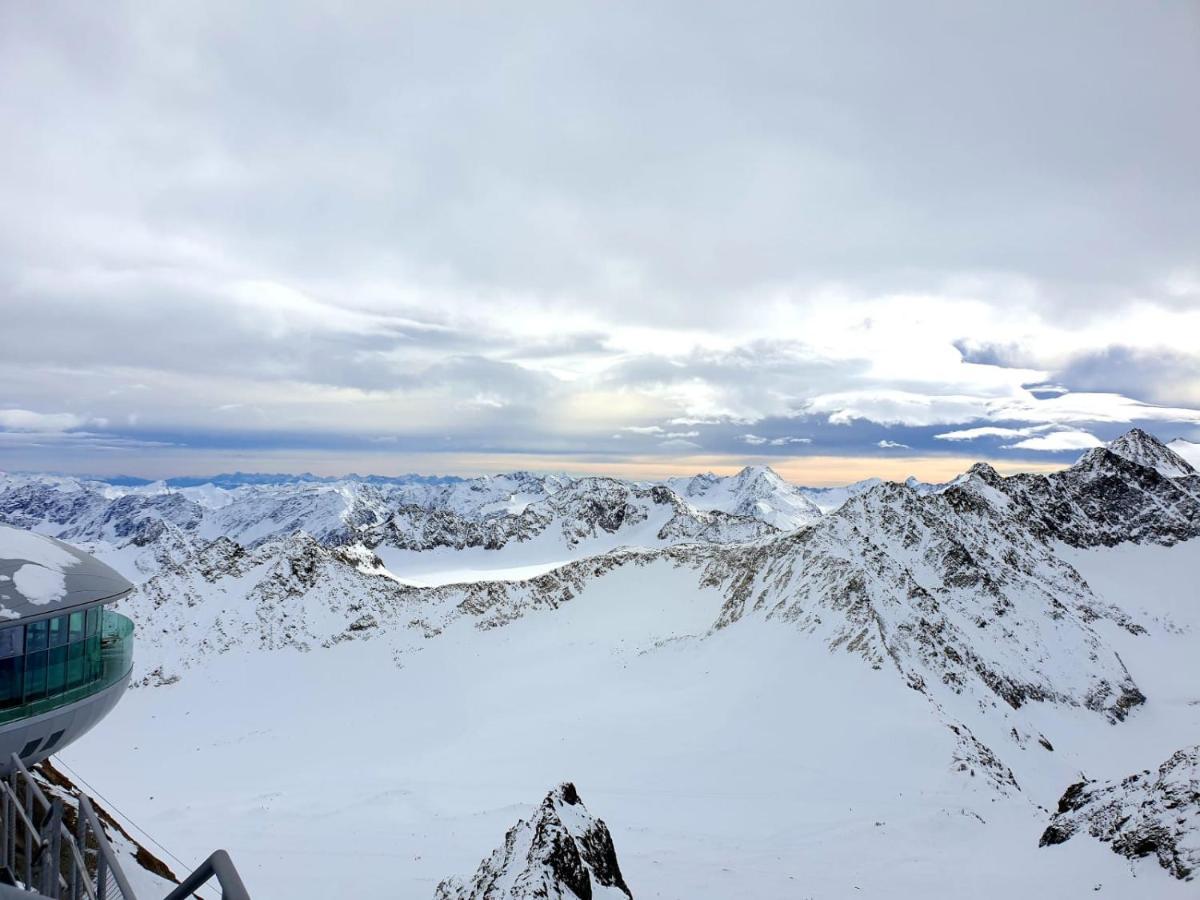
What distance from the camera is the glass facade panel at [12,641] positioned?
12.5 meters

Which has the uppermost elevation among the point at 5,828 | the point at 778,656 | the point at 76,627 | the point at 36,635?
the point at 36,635

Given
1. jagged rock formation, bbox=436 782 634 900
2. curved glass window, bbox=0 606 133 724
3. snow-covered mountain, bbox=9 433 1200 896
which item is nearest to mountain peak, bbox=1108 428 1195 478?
snow-covered mountain, bbox=9 433 1200 896

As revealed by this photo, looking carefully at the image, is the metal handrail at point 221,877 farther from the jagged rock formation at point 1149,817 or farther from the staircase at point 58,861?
the jagged rock formation at point 1149,817

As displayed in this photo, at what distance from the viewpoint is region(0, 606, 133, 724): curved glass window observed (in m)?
12.7

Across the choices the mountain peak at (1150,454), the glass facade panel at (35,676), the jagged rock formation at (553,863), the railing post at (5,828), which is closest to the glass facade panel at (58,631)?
the glass facade panel at (35,676)

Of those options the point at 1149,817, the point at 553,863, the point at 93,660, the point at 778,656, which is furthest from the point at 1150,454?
the point at 93,660

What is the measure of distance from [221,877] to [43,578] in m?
11.0

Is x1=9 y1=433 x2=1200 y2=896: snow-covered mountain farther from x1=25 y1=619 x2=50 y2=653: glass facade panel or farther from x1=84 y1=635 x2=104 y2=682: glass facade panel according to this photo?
x1=25 y1=619 x2=50 y2=653: glass facade panel

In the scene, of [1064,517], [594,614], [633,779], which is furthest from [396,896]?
[1064,517]

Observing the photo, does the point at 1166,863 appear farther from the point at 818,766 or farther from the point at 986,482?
the point at 986,482

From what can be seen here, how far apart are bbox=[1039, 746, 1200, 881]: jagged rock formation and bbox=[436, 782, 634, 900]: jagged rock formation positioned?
18689mm

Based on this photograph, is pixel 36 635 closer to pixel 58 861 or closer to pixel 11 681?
pixel 11 681

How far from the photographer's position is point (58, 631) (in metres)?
13.7

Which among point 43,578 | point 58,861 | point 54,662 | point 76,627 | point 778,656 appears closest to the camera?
point 58,861
